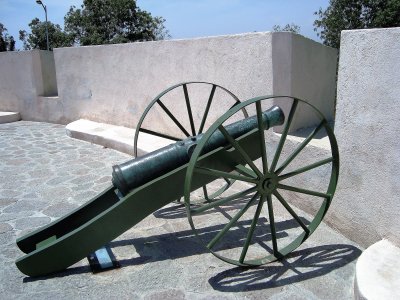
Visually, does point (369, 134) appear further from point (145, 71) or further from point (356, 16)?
point (356, 16)

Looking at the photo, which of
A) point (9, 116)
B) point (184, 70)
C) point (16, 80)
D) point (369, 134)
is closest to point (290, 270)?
point (369, 134)

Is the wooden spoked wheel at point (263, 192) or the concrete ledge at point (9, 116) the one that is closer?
the wooden spoked wheel at point (263, 192)

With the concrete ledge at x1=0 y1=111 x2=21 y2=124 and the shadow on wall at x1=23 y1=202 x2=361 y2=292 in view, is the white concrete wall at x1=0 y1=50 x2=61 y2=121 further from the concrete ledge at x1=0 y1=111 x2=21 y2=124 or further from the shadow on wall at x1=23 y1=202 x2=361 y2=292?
the shadow on wall at x1=23 y1=202 x2=361 y2=292

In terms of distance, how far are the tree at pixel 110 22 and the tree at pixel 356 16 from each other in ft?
A: 71.8

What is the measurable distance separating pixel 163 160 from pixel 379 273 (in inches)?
65.9

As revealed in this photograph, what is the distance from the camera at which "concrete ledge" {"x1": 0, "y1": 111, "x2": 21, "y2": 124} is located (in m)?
9.76

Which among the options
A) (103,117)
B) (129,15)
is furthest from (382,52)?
(129,15)

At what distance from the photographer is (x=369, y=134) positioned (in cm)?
314

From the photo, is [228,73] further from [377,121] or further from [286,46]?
[377,121]

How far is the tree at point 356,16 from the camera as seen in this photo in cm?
1655

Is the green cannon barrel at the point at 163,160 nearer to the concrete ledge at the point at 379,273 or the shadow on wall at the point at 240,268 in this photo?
the shadow on wall at the point at 240,268

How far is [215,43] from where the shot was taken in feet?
17.6

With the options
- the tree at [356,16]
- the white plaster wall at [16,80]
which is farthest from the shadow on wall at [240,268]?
the tree at [356,16]

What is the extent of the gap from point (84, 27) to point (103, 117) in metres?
32.9
